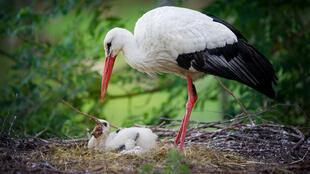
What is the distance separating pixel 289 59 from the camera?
5.88 m

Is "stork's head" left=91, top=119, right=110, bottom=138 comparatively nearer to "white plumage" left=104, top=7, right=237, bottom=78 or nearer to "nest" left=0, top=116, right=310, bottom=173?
"nest" left=0, top=116, right=310, bottom=173

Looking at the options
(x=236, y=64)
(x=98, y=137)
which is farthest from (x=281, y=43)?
(x=98, y=137)

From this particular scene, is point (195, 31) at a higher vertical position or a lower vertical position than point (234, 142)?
higher

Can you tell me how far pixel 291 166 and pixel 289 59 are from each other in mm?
2844

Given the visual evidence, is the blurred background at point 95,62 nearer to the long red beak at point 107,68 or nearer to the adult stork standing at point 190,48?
the long red beak at point 107,68

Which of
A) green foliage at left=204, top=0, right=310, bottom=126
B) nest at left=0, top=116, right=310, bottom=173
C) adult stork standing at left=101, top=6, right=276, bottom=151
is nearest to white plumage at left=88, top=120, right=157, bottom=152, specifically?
nest at left=0, top=116, right=310, bottom=173

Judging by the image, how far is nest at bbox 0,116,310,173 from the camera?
3.42 metres

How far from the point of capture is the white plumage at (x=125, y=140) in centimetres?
421

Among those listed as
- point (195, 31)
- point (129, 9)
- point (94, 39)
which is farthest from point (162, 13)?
point (129, 9)

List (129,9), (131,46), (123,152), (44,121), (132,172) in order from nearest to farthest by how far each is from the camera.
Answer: (132,172)
(123,152)
(131,46)
(44,121)
(129,9)

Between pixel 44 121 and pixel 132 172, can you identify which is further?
pixel 44 121

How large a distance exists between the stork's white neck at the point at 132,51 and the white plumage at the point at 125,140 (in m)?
0.76

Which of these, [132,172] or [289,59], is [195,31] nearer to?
[132,172]

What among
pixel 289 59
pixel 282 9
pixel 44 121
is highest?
pixel 282 9
